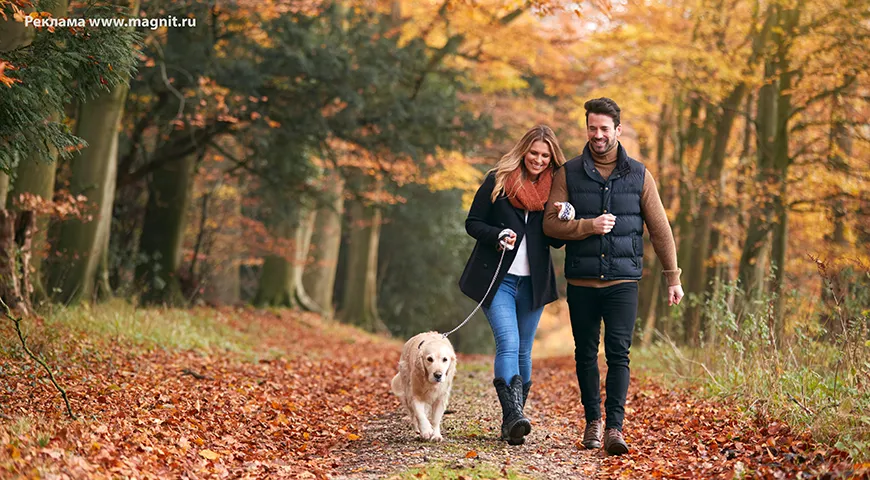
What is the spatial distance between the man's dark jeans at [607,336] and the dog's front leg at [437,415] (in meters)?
1.00

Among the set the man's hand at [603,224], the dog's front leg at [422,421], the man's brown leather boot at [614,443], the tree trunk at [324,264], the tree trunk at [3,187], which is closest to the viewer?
the man's hand at [603,224]

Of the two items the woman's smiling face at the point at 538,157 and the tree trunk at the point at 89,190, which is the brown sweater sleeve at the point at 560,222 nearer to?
the woman's smiling face at the point at 538,157

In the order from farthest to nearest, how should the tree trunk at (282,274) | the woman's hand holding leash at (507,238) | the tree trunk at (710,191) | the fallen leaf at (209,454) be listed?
the tree trunk at (282,274) → the tree trunk at (710,191) → the woman's hand holding leash at (507,238) → the fallen leaf at (209,454)

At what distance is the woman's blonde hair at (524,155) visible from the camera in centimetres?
594

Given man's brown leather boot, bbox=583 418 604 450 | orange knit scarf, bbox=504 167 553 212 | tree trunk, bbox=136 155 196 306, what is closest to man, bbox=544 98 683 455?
orange knit scarf, bbox=504 167 553 212

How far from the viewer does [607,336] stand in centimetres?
575

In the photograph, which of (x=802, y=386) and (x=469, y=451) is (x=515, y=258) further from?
(x=802, y=386)

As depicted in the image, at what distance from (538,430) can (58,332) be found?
4.97 m

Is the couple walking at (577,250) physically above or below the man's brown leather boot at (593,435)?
above

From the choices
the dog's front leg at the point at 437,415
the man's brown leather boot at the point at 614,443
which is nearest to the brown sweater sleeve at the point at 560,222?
the man's brown leather boot at the point at 614,443

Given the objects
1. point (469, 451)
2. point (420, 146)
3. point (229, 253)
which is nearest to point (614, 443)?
point (469, 451)

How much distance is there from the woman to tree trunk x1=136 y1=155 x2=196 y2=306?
436 inches

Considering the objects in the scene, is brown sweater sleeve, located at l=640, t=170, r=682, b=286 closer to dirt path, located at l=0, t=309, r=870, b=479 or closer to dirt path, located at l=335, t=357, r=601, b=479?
dirt path, located at l=0, t=309, r=870, b=479

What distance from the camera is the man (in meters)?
5.61
